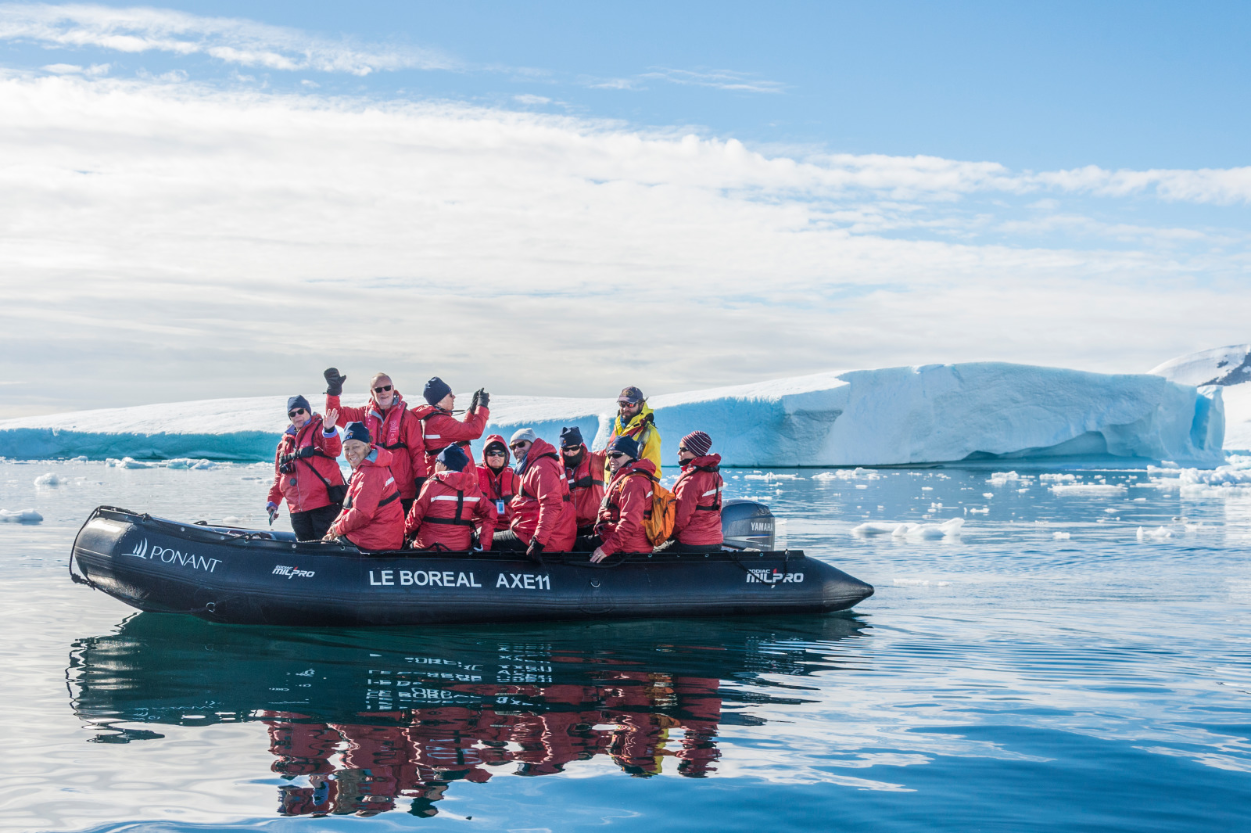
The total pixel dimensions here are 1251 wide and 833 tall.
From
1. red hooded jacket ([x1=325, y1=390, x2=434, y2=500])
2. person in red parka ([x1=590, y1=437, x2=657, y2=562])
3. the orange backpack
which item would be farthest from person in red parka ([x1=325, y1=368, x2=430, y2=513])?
the orange backpack

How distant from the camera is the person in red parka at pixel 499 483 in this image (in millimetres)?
6559

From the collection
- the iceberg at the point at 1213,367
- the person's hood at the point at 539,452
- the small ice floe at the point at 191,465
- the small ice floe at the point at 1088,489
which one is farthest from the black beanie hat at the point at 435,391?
the iceberg at the point at 1213,367

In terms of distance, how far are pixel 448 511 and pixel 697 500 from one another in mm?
1664

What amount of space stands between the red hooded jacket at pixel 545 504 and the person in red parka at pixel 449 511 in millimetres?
227

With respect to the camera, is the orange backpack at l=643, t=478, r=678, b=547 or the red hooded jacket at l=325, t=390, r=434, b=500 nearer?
the red hooded jacket at l=325, t=390, r=434, b=500

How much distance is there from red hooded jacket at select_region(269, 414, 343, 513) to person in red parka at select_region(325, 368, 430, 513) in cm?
32

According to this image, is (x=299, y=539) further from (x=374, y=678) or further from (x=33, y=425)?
(x=33, y=425)

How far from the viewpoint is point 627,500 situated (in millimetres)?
6500

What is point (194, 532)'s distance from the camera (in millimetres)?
6488

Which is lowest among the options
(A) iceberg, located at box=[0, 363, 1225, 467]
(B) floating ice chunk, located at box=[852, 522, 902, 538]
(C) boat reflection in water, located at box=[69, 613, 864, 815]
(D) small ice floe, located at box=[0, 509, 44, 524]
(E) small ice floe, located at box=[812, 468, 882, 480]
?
(C) boat reflection in water, located at box=[69, 613, 864, 815]

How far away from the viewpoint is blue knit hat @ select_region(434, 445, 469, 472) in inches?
239

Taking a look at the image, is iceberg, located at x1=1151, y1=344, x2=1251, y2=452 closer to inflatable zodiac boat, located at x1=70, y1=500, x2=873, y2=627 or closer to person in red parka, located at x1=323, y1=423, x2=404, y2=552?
inflatable zodiac boat, located at x1=70, y1=500, x2=873, y2=627

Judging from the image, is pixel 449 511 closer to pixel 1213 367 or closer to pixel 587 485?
pixel 587 485

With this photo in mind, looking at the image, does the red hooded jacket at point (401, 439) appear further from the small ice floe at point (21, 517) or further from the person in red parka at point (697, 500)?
the small ice floe at point (21, 517)
